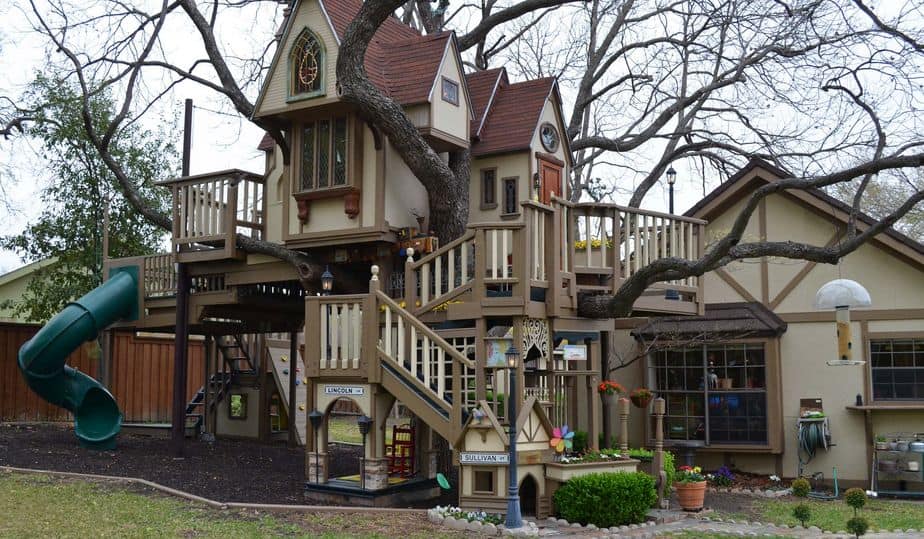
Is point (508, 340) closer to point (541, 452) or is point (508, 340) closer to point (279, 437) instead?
point (541, 452)

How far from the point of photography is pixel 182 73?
18156mm

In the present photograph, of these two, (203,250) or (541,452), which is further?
(203,250)

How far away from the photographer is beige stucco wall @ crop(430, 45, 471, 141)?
46.4ft

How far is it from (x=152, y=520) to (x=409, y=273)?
169 inches

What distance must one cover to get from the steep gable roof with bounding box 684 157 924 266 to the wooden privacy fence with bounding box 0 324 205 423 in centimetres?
1328

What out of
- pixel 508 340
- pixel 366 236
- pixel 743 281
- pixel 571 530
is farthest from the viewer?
pixel 743 281

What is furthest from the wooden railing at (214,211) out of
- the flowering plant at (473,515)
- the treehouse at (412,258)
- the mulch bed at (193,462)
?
the flowering plant at (473,515)

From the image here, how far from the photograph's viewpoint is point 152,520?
10.1 m

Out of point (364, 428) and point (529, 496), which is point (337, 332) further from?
point (529, 496)

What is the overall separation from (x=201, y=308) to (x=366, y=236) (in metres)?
4.48

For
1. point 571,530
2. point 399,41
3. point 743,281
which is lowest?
point 571,530

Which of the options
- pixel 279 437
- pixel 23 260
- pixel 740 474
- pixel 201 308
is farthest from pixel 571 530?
pixel 23 260

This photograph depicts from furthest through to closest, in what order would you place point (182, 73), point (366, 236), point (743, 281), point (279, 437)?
point (279, 437), point (182, 73), point (743, 281), point (366, 236)

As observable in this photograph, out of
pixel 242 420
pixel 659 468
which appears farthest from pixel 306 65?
pixel 242 420
